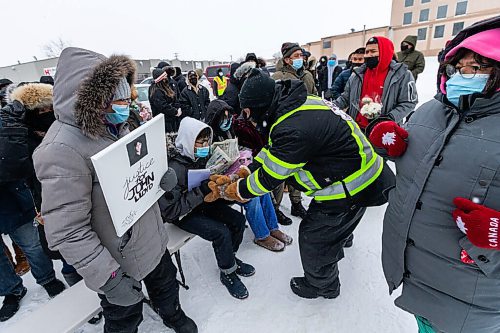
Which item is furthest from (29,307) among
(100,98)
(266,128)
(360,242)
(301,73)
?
(301,73)

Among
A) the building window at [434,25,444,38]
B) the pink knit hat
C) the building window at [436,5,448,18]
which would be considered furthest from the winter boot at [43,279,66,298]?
the building window at [436,5,448,18]

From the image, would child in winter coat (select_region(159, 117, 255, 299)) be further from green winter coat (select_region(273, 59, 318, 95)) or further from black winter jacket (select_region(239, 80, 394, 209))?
green winter coat (select_region(273, 59, 318, 95))

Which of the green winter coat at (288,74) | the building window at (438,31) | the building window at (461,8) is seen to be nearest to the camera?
the green winter coat at (288,74)

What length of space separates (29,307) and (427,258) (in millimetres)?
2989

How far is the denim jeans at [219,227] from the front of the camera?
91.2 inches

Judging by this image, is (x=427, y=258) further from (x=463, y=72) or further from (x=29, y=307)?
(x=29, y=307)

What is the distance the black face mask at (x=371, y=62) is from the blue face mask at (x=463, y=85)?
6.44 feet

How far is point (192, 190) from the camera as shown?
2252 mm

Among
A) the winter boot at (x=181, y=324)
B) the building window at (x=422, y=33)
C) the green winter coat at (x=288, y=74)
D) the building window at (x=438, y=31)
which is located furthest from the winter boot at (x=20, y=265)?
the building window at (x=422, y=33)

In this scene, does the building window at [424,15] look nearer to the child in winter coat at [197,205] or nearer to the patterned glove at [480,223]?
the child in winter coat at [197,205]

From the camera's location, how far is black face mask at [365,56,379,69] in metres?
2.89

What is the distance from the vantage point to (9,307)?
2229mm

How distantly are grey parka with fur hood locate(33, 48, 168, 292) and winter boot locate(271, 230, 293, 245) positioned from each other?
1924 mm

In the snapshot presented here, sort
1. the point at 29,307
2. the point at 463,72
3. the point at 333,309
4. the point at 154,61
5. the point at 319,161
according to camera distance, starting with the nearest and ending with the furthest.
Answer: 1. the point at 463,72
2. the point at 319,161
3. the point at 333,309
4. the point at 29,307
5. the point at 154,61
